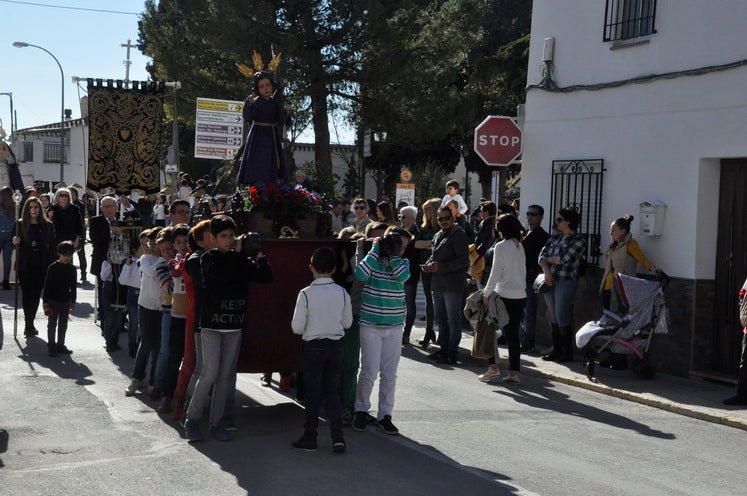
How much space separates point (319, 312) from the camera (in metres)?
7.56

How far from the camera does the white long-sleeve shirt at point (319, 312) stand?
755cm

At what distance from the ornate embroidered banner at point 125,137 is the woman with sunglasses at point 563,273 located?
7261mm

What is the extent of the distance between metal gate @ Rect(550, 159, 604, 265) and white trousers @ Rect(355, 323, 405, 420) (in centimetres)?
568

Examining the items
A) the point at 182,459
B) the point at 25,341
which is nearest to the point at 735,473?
the point at 182,459

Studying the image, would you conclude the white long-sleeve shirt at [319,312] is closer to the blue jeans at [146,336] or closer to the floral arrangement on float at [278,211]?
the floral arrangement on float at [278,211]

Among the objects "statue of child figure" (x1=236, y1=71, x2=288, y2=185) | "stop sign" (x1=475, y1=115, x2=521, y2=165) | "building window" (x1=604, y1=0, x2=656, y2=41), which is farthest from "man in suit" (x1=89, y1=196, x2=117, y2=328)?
"building window" (x1=604, y1=0, x2=656, y2=41)

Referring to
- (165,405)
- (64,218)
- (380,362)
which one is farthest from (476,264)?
(64,218)

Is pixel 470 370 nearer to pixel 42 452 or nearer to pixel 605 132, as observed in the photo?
pixel 605 132

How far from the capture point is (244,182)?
10055 mm

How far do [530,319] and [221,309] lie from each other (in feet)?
22.6

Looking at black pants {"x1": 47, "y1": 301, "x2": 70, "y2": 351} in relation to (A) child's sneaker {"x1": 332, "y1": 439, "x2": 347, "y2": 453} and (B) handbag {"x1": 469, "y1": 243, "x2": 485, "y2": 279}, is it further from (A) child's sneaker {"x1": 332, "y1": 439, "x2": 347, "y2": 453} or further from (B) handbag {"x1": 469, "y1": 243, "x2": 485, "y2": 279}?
(A) child's sneaker {"x1": 332, "y1": 439, "x2": 347, "y2": 453}

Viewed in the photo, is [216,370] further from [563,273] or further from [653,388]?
[563,273]

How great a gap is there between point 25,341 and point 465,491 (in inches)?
318

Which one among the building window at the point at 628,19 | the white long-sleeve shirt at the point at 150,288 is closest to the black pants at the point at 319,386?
the white long-sleeve shirt at the point at 150,288
